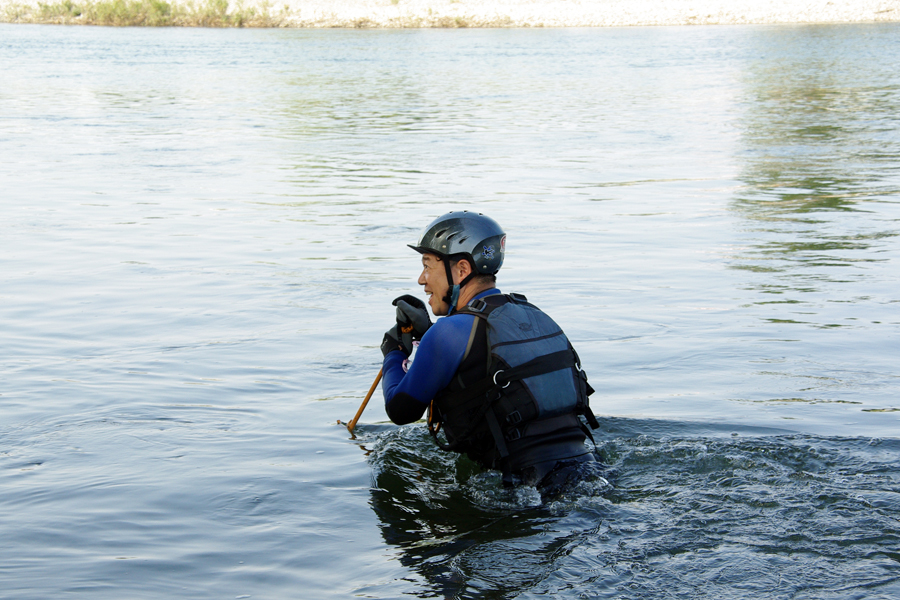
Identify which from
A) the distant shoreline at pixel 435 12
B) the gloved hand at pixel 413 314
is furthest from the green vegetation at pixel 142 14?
the gloved hand at pixel 413 314

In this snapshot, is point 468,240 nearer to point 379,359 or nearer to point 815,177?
point 379,359

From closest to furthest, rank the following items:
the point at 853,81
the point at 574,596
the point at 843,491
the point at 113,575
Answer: the point at 574,596
the point at 113,575
the point at 843,491
the point at 853,81

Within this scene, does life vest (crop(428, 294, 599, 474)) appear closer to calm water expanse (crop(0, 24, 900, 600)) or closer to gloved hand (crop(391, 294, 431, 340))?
calm water expanse (crop(0, 24, 900, 600))

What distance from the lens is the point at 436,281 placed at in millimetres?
5203

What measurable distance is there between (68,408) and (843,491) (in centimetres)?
507

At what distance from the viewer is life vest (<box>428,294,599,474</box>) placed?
Answer: 477 centimetres

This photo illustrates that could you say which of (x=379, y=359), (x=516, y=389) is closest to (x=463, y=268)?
(x=516, y=389)

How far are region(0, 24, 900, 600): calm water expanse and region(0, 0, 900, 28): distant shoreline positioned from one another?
2713 inches

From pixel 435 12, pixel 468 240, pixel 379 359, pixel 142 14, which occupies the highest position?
pixel 435 12

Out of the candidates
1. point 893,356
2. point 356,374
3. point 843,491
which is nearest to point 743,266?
point 893,356

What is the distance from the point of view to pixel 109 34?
7319 cm

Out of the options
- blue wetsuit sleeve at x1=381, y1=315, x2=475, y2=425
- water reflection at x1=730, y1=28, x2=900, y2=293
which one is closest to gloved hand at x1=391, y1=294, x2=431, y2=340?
blue wetsuit sleeve at x1=381, y1=315, x2=475, y2=425

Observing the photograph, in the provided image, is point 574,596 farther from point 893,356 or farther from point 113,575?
point 893,356

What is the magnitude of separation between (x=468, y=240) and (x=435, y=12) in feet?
308
